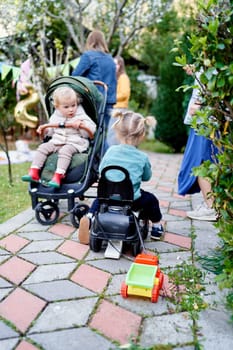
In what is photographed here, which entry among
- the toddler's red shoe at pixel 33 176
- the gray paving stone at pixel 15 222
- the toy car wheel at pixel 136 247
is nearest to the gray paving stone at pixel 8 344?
the toy car wheel at pixel 136 247

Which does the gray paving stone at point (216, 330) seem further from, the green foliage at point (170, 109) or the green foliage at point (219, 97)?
the green foliage at point (170, 109)

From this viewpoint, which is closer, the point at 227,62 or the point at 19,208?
the point at 227,62

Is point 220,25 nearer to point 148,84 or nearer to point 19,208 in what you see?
point 19,208

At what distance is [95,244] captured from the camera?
2.59 meters

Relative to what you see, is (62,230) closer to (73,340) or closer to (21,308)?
(21,308)

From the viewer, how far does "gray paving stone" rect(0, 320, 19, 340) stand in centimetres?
170

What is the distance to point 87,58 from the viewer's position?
4492 millimetres

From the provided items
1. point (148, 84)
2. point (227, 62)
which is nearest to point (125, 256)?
point (227, 62)

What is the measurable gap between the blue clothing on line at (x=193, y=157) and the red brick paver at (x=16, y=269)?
5.62 feet

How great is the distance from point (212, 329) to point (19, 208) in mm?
2376

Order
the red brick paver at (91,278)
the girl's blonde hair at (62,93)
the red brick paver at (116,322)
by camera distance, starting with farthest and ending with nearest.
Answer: the girl's blonde hair at (62,93) → the red brick paver at (91,278) → the red brick paver at (116,322)

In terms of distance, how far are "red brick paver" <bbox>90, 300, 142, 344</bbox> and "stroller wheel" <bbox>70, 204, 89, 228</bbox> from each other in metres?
1.21

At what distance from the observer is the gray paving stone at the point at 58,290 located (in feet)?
6.65

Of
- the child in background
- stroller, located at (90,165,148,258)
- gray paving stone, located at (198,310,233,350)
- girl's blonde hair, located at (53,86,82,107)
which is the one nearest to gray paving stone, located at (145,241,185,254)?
stroller, located at (90,165,148,258)
